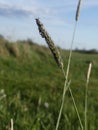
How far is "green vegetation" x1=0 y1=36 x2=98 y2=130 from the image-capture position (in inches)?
201

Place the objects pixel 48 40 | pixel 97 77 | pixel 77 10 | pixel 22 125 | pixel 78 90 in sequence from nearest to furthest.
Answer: pixel 48 40, pixel 77 10, pixel 22 125, pixel 78 90, pixel 97 77

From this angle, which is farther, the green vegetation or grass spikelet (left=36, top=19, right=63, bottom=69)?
the green vegetation

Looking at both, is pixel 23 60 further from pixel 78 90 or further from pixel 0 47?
pixel 78 90

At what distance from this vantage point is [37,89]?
10.2 meters

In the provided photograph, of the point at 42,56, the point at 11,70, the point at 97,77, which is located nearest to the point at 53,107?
the point at 11,70

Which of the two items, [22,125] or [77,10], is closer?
[77,10]

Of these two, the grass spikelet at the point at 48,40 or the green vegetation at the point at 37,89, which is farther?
the green vegetation at the point at 37,89

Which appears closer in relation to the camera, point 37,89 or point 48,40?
point 48,40

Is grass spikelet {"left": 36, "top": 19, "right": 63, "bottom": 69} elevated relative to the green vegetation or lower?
elevated

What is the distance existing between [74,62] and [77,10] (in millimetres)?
17086

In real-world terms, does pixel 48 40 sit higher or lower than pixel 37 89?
higher

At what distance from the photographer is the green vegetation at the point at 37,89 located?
5.09 meters

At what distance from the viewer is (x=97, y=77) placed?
54.3 ft

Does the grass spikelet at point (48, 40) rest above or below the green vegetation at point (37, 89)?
above
